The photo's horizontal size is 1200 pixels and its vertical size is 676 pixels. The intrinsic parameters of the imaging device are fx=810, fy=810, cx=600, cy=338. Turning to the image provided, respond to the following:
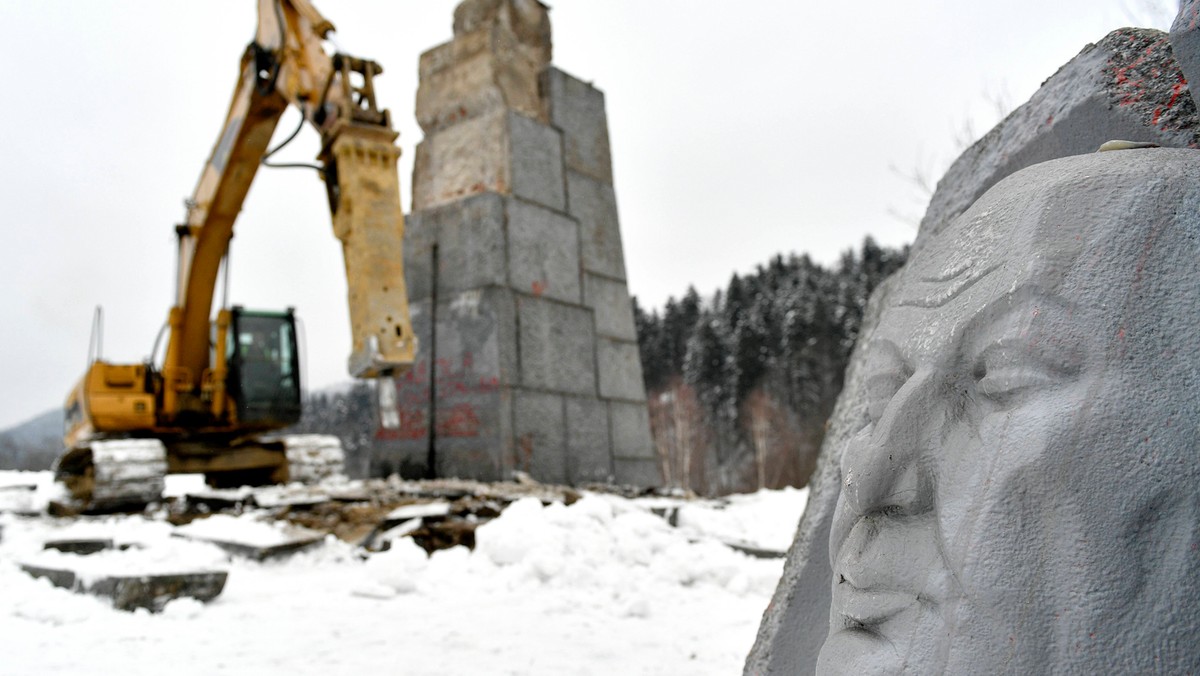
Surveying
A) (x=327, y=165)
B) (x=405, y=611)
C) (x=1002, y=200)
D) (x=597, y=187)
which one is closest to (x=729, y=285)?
(x=597, y=187)

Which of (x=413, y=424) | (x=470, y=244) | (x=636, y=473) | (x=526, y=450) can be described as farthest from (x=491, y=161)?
(x=636, y=473)

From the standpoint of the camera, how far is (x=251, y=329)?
7934mm

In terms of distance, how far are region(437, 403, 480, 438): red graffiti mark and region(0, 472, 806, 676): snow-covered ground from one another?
2.14m

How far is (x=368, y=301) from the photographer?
5.48 metres


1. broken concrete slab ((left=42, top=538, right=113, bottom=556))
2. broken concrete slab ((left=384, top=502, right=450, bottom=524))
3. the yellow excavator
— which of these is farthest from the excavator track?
broken concrete slab ((left=384, top=502, right=450, bottom=524))

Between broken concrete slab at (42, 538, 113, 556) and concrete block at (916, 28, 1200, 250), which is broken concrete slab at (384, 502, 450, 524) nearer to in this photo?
broken concrete slab at (42, 538, 113, 556)

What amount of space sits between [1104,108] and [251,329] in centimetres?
780

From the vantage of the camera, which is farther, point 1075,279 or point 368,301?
point 368,301

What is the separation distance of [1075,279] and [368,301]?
5.02m

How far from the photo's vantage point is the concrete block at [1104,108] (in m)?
1.38

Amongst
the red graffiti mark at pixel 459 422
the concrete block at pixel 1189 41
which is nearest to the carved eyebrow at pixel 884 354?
the concrete block at pixel 1189 41

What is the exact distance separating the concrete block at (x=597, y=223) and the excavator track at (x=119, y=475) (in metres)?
4.36

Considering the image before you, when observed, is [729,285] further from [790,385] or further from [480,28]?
[480,28]

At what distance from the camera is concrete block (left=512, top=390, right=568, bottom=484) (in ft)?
23.9
